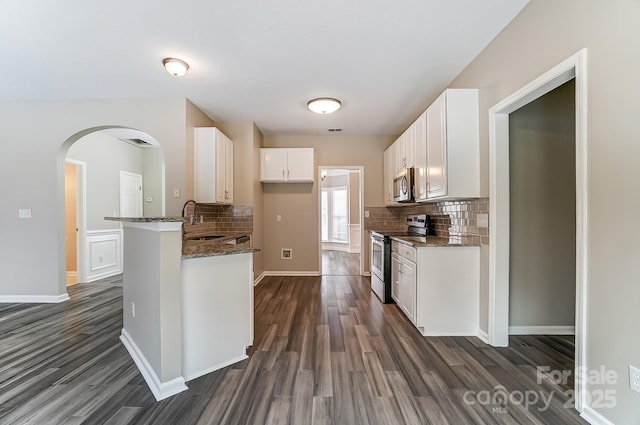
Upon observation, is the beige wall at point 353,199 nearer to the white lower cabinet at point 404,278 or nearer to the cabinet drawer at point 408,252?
the white lower cabinet at point 404,278

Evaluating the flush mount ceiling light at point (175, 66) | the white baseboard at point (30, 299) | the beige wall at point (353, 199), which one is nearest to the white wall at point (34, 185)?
the white baseboard at point (30, 299)

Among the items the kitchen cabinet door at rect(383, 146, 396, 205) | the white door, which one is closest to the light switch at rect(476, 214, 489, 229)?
the kitchen cabinet door at rect(383, 146, 396, 205)

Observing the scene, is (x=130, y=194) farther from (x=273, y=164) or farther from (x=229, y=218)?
(x=273, y=164)

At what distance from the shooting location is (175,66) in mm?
2568

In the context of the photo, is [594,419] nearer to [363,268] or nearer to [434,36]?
[434,36]

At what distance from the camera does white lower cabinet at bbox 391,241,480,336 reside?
102 inches

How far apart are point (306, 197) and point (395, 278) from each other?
2.41 metres

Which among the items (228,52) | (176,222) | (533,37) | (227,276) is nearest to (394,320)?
(227,276)

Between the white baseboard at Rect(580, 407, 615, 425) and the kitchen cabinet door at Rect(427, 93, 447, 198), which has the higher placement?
the kitchen cabinet door at Rect(427, 93, 447, 198)

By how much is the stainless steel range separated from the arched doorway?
3.44 m

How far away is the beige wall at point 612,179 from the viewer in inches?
50.4

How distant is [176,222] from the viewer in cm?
171

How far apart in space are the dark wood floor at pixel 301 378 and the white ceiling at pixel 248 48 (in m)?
2.62

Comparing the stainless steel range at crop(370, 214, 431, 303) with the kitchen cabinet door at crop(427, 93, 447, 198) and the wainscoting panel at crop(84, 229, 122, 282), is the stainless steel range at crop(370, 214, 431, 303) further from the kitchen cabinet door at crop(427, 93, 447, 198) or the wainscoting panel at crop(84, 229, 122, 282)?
the wainscoting panel at crop(84, 229, 122, 282)
